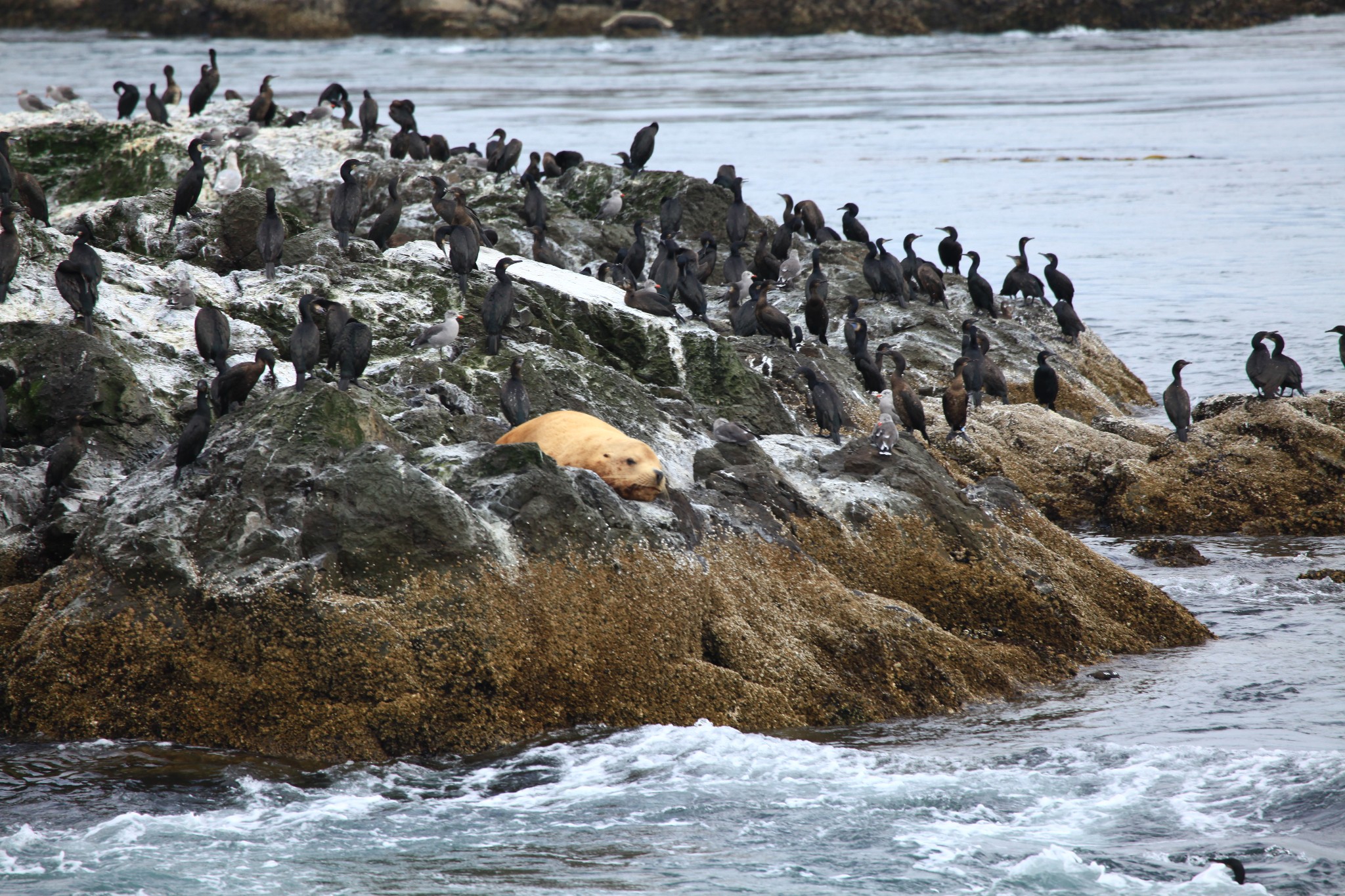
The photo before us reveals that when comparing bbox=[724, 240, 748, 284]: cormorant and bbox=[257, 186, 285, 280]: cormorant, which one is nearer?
bbox=[257, 186, 285, 280]: cormorant

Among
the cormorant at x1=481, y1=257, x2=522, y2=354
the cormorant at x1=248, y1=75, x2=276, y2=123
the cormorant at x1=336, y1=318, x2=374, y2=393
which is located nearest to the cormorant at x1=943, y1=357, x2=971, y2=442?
the cormorant at x1=481, y1=257, x2=522, y2=354

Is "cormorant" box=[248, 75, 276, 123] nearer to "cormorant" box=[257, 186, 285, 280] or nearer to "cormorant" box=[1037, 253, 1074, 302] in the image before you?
"cormorant" box=[257, 186, 285, 280]

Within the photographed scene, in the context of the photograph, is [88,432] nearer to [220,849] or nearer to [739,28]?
[220,849]

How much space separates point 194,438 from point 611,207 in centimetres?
1061

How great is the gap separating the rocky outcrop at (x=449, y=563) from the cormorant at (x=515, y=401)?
22 cm

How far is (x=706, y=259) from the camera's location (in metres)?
14.7

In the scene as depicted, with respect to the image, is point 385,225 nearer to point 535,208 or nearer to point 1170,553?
point 535,208

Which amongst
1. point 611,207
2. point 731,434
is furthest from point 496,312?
point 611,207

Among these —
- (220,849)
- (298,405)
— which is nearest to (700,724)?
(220,849)

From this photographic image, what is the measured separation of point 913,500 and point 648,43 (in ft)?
230

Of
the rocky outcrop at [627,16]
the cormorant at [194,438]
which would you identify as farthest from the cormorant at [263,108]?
the rocky outcrop at [627,16]

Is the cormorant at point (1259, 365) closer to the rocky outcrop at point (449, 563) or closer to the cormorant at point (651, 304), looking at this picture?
Answer: the rocky outcrop at point (449, 563)

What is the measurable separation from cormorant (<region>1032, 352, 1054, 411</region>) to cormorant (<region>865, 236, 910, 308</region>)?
1.83 metres

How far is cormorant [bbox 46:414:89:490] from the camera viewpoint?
757 cm
